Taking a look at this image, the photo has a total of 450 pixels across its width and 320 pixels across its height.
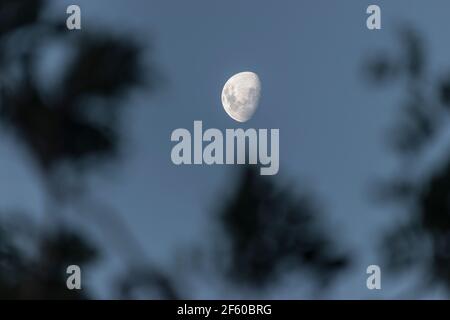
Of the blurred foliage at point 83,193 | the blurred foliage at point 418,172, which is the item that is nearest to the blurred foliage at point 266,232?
the blurred foliage at point 83,193

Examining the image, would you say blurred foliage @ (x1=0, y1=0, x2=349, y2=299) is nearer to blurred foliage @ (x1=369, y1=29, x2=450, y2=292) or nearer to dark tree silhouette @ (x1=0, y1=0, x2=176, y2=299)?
dark tree silhouette @ (x1=0, y1=0, x2=176, y2=299)

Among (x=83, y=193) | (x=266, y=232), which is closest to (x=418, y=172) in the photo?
(x=266, y=232)

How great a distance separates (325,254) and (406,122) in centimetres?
47

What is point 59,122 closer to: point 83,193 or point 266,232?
point 83,193

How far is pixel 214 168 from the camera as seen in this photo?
4.10 m

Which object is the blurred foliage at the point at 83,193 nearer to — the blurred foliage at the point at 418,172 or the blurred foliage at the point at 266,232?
the blurred foliage at the point at 266,232

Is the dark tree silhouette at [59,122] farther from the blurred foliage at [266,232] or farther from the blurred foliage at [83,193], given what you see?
the blurred foliage at [266,232]

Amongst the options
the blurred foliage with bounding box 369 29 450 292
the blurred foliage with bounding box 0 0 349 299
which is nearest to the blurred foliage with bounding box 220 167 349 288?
the blurred foliage with bounding box 0 0 349 299

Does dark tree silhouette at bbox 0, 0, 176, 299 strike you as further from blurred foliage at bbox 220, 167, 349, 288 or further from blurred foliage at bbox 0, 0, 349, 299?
blurred foliage at bbox 220, 167, 349, 288

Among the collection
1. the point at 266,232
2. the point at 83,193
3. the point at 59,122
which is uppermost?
the point at 59,122

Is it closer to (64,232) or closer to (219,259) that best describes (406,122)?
(219,259)

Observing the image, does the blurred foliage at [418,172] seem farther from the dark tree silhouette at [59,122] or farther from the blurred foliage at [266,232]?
the dark tree silhouette at [59,122]

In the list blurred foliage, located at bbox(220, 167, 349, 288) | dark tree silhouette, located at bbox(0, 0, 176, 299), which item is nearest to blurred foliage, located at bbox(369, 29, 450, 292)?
A: blurred foliage, located at bbox(220, 167, 349, 288)
